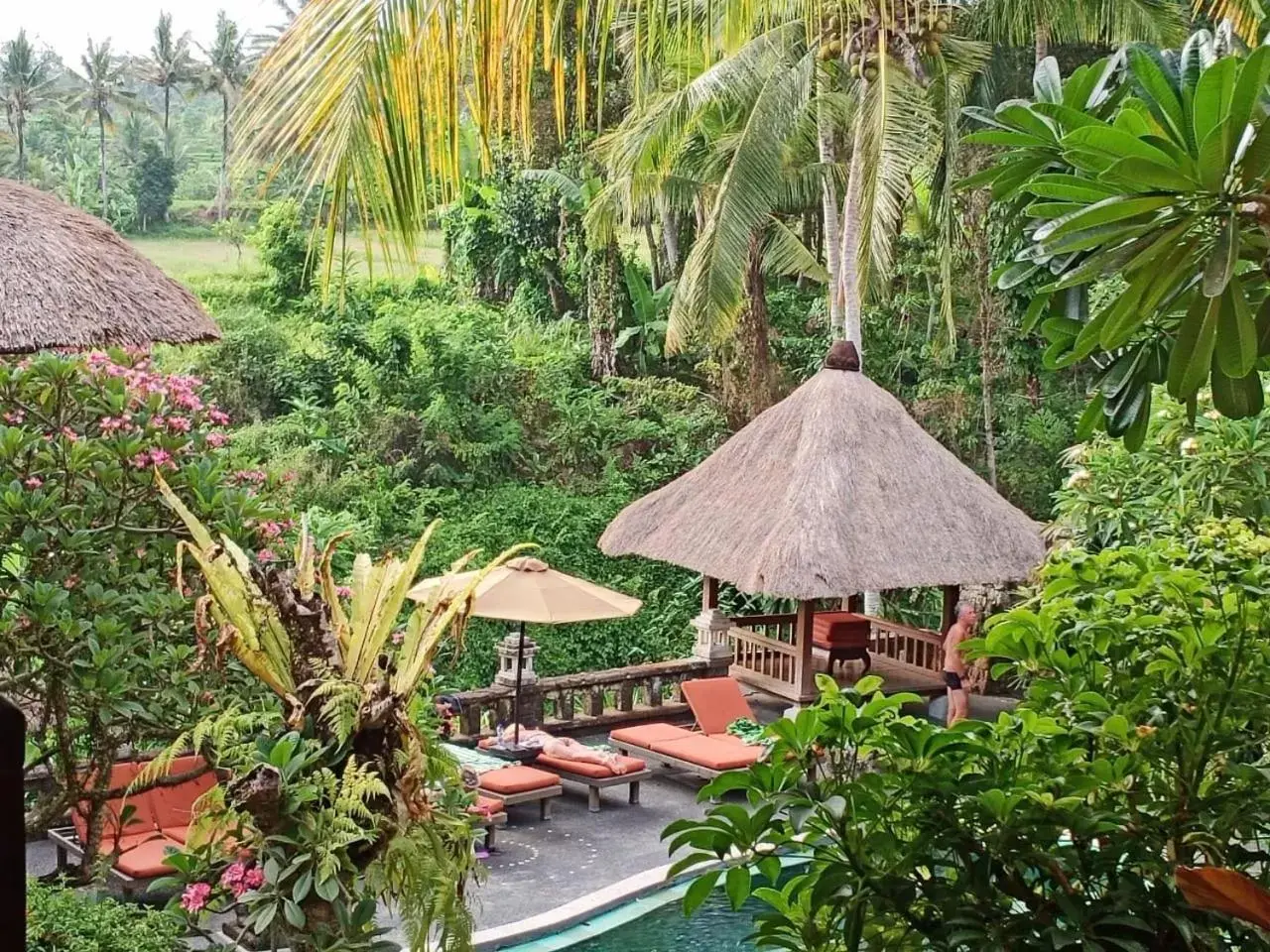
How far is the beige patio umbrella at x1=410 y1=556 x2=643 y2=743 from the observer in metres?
9.33

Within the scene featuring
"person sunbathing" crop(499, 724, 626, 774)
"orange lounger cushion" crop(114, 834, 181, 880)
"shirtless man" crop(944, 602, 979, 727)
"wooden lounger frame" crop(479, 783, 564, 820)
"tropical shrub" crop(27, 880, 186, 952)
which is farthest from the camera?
"shirtless man" crop(944, 602, 979, 727)

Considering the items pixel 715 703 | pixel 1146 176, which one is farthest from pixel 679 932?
pixel 1146 176

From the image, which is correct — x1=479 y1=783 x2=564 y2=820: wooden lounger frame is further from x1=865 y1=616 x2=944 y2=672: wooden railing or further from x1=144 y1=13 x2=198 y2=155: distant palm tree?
x1=144 y1=13 x2=198 y2=155: distant palm tree

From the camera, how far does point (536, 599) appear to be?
9.45 metres

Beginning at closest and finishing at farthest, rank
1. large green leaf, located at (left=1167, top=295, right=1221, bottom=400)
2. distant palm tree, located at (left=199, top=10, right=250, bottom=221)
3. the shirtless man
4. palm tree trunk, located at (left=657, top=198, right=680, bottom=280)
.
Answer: large green leaf, located at (left=1167, top=295, right=1221, bottom=400) < the shirtless man < palm tree trunk, located at (left=657, top=198, right=680, bottom=280) < distant palm tree, located at (left=199, top=10, right=250, bottom=221)

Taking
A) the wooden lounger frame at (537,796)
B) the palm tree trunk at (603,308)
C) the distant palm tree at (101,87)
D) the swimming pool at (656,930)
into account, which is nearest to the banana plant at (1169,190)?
the swimming pool at (656,930)

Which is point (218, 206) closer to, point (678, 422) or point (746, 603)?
point (678, 422)

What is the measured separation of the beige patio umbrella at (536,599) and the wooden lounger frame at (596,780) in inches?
15.6

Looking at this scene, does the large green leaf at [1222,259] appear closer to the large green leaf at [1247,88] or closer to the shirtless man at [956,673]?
the large green leaf at [1247,88]

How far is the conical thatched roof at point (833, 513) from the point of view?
420 inches

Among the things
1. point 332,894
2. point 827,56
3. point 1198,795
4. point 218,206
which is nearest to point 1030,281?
point 827,56

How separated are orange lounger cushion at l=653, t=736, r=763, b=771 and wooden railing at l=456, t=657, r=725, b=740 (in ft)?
3.85

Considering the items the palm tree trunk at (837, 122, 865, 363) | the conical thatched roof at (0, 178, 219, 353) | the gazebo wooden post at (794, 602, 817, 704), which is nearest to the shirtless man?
the gazebo wooden post at (794, 602, 817, 704)

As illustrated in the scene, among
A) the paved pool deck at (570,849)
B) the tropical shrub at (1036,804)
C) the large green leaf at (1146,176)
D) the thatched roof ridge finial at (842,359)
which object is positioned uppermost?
the large green leaf at (1146,176)
